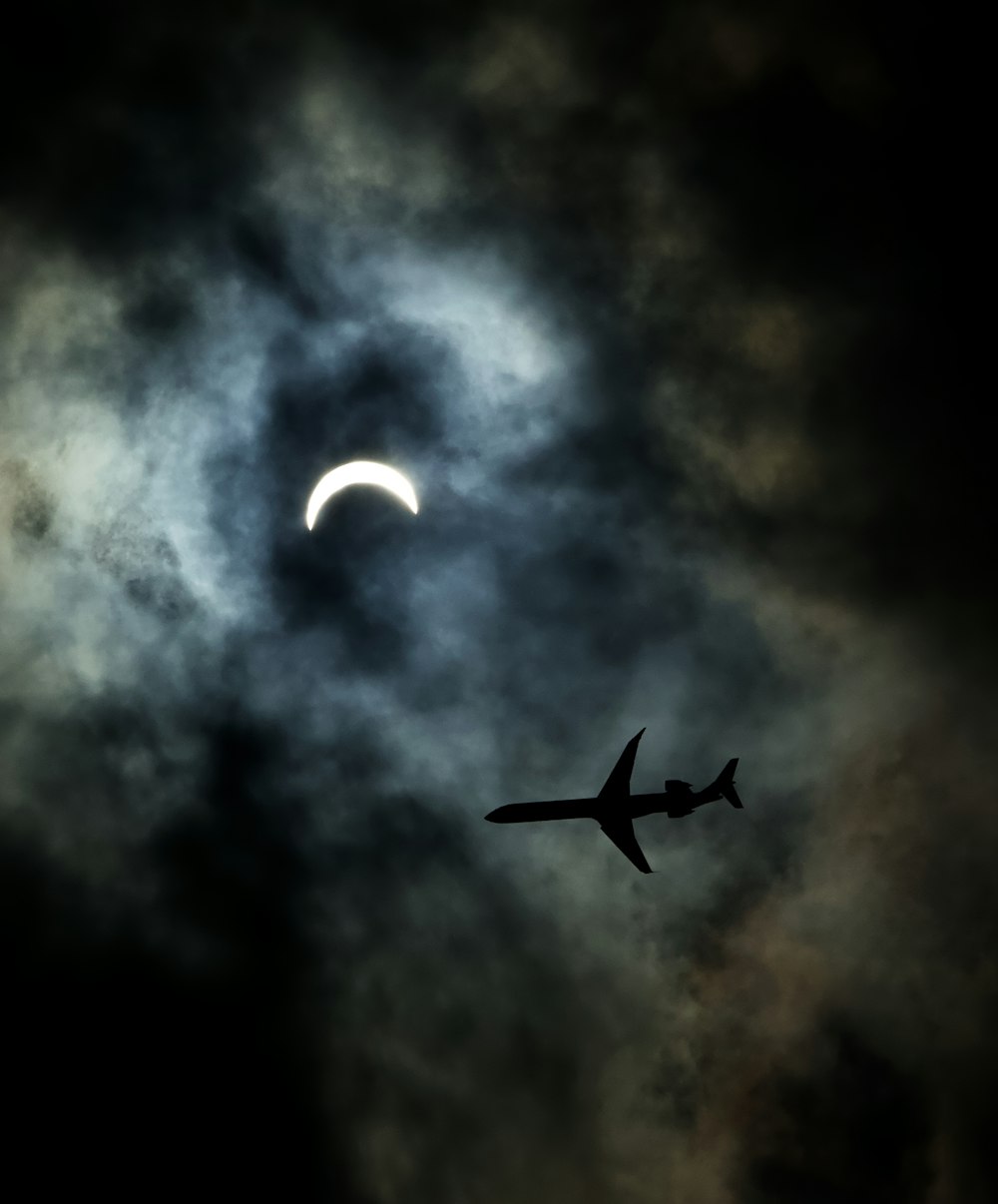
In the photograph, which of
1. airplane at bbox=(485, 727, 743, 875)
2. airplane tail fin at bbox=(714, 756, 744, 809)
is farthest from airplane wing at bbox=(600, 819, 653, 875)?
airplane tail fin at bbox=(714, 756, 744, 809)

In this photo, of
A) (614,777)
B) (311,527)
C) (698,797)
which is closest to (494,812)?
(614,777)

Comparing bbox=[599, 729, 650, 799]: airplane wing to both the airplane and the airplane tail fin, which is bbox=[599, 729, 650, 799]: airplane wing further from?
the airplane tail fin

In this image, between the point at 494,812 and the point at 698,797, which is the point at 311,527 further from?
the point at 698,797

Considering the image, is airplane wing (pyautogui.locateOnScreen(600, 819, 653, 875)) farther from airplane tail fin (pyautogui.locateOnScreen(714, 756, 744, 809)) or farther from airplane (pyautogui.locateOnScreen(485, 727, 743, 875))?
airplane tail fin (pyautogui.locateOnScreen(714, 756, 744, 809))

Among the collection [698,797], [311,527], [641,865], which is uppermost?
[311,527]

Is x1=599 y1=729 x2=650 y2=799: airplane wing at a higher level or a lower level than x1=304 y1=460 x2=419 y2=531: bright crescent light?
lower

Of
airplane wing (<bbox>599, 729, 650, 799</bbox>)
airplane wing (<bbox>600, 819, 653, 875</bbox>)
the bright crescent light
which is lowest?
airplane wing (<bbox>600, 819, 653, 875</bbox>)

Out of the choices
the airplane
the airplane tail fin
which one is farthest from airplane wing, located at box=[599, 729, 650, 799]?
the airplane tail fin

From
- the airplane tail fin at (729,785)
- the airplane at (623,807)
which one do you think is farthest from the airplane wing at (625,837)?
the airplane tail fin at (729,785)

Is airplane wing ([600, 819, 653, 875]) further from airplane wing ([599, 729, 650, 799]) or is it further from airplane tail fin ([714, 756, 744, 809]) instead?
airplane tail fin ([714, 756, 744, 809])

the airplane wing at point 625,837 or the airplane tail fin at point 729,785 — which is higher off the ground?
the airplane tail fin at point 729,785

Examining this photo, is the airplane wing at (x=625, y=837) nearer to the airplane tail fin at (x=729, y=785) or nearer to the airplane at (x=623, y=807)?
the airplane at (x=623, y=807)
